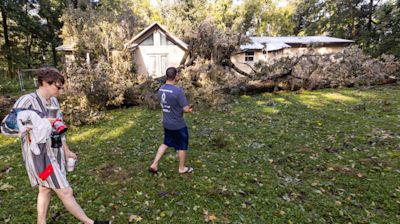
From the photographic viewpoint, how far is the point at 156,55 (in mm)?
18438

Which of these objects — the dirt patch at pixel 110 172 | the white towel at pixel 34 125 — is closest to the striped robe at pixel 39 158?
the white towel at pixel 34 125

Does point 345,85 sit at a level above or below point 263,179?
above

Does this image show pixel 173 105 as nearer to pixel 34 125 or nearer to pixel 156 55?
pixel 34 125

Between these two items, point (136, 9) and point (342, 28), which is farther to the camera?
point (136, 9)

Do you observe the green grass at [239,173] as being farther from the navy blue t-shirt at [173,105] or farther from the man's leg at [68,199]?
the navy blue t-shirt at [173,105]

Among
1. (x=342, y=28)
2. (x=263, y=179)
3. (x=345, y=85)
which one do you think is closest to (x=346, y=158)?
(x=263, y=179)

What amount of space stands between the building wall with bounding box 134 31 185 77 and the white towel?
16.6m

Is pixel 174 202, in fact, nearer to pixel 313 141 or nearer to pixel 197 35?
pixel 313 141

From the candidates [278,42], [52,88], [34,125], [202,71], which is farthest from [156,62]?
[34,125]

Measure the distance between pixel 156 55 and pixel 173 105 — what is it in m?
15.5

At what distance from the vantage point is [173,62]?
18781 mm

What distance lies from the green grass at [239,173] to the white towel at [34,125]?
1.51 m

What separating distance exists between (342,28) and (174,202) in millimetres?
32769

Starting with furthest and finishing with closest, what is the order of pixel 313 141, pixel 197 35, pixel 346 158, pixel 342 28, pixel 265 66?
1. pixel 342 28
2. pixel 197 35
3. pixel 265 66
4. pixel 313 141
5. pixel 346 158
